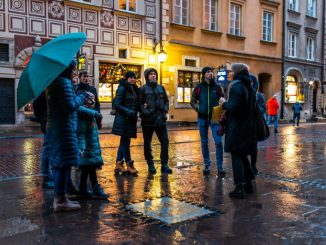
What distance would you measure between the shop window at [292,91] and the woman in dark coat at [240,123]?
26040mm

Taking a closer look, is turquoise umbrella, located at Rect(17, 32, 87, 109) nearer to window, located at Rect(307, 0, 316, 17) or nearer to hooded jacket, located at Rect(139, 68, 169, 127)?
hooded jacket, located at Rect(139, 68, 169, 127)

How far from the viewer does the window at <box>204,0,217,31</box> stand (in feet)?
80.9

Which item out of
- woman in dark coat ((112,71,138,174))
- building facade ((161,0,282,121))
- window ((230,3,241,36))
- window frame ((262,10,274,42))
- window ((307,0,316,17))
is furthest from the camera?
window ((307,0,316,17))

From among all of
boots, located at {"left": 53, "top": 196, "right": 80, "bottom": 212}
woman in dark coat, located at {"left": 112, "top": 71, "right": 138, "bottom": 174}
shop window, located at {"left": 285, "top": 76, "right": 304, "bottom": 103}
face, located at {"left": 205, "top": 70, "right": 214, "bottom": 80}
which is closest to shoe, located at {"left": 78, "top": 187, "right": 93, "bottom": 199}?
boots, located at {"left": 53, "top": 196, "right": 80, "bottom": 212}

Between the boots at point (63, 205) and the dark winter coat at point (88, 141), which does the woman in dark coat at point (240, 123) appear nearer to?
the dark winter coat at point (88, 141)

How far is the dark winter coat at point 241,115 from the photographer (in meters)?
5.76

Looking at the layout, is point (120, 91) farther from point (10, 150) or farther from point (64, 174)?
point (10, 150)

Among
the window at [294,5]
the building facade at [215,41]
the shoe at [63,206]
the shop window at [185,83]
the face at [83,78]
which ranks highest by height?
the window at [294,5]

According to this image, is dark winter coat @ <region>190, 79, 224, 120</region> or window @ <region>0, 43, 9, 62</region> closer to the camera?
dark winter coat @ <region>190, 79, 224, 120</region>

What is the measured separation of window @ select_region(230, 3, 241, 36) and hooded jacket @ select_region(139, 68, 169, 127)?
19906 mm

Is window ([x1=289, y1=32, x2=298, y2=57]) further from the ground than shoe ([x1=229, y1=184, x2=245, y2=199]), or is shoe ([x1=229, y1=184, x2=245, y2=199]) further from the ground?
window ([x1=289, y1=32, x2=298, y2=57])

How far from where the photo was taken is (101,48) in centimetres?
2006

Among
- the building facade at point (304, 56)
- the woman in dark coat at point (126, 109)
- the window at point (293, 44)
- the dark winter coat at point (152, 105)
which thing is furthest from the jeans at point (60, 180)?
the window at point (293, 44)

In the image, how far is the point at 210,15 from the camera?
24.9 meters
